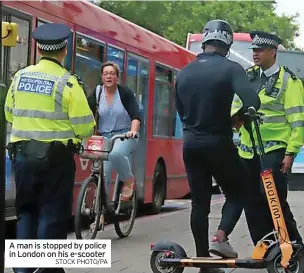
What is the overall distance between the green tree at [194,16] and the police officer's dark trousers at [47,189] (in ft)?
90.3

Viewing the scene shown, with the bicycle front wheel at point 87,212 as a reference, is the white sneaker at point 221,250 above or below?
below

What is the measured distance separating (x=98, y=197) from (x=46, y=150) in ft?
10.2

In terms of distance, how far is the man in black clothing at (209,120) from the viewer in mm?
6113

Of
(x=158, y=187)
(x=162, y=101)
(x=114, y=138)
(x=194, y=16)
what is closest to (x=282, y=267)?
(x=114, y=138)

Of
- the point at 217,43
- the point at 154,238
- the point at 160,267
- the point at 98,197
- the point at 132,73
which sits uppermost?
the point at 132,73

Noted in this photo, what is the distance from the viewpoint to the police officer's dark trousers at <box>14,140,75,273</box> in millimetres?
5398

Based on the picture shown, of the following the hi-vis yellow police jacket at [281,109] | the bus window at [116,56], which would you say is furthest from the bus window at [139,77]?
the hi-vis yellow police jacket at [281,109]

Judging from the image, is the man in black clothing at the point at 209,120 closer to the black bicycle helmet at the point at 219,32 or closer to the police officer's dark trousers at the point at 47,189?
the black bicycle helmet at the point at 219,32

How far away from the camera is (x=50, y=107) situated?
17.6 feet

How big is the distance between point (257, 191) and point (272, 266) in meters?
0.81

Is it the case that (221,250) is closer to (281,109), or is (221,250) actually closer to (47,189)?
(281,109)

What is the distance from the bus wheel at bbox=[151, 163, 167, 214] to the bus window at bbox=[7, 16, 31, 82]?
178 inches

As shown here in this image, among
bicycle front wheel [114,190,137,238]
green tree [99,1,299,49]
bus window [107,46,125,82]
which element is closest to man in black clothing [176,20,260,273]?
bicycle front wheel [114,190,137,238]

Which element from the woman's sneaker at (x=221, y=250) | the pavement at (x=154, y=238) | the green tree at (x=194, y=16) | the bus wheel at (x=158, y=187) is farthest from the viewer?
the green tree at (x=194, y=16)
